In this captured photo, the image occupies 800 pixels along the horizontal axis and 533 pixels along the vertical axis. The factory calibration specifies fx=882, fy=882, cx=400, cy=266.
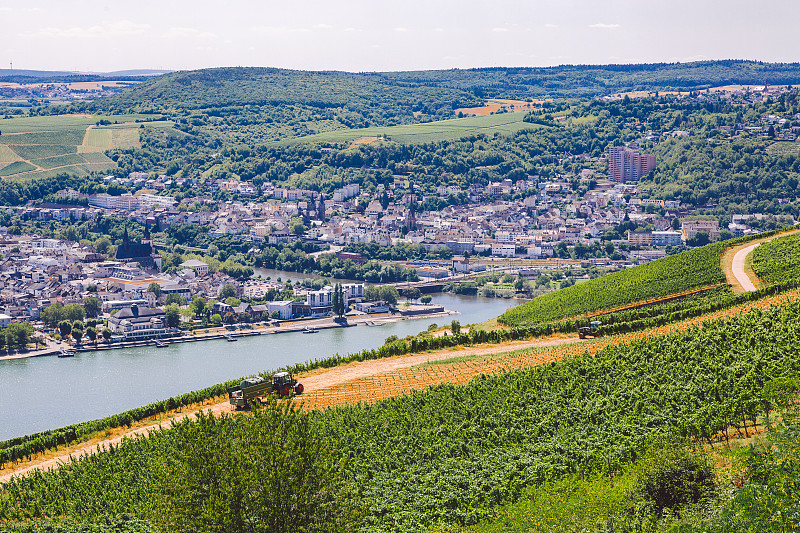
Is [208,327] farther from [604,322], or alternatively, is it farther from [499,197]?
[499,197]

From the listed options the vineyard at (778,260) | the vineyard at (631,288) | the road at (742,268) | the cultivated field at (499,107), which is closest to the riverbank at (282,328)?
the vineyard at (631,288)

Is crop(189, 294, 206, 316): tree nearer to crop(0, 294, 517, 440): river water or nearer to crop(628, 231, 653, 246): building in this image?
crop(0, 294, 517, 440): river water

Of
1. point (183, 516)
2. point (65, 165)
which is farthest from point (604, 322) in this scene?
point (65, 165)

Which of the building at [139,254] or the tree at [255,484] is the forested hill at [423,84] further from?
the tree at [255,484]

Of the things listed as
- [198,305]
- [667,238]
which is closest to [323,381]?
[198,305]

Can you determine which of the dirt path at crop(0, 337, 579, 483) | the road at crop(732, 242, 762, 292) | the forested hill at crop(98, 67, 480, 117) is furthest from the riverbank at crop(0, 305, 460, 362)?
the forested hill at crop(98, 67, 480, 117)

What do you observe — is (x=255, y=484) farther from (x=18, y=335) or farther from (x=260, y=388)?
(x=18, y=335)
